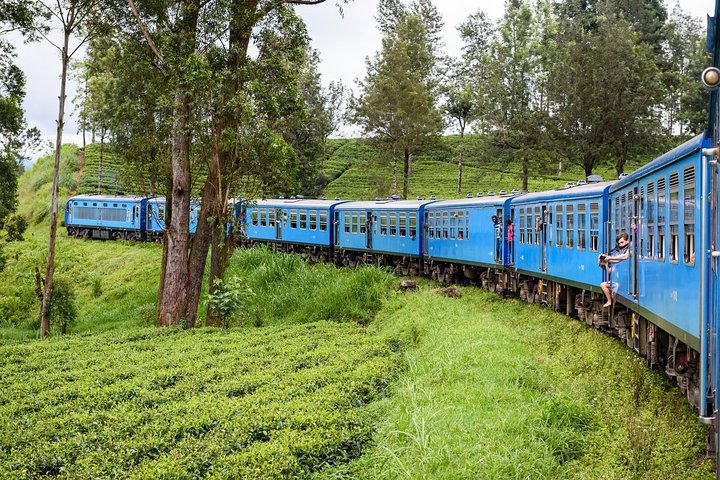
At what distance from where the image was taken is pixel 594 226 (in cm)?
1427

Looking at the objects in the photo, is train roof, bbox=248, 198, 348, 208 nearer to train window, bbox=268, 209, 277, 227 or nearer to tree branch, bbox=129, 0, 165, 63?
train window, bbox=268, 209, 277, 227

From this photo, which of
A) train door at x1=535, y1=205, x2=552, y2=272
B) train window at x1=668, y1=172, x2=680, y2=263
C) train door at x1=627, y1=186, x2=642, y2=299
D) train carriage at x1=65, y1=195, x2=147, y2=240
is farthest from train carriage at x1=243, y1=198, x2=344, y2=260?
train window at x1=668, y1=172, x2=680, y2=263

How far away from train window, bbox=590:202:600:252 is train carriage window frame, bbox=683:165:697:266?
21.1 ft

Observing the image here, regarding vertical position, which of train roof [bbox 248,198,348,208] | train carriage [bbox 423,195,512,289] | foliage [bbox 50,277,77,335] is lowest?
foliage [bbox 50,277,77,335]

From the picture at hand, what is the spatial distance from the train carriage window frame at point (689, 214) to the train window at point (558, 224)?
867 cm

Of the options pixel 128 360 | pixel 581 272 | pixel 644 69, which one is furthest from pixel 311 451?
pixel 644 69

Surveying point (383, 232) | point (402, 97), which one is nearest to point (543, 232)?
point (383, 232)

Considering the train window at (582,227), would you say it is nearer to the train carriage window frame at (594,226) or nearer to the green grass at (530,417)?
the train carriage window frame at (594,226)

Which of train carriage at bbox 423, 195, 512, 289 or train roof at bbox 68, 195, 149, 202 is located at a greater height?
train roof at bbox 68, 195, 149, 202

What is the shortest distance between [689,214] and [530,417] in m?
2.52

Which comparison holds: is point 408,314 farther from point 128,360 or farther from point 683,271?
point 683,271

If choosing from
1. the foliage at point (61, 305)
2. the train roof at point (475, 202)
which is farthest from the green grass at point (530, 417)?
the foliage at point (61, 305)

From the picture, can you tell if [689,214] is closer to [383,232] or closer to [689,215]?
[689,215]

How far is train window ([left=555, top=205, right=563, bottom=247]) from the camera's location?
53.5ft
